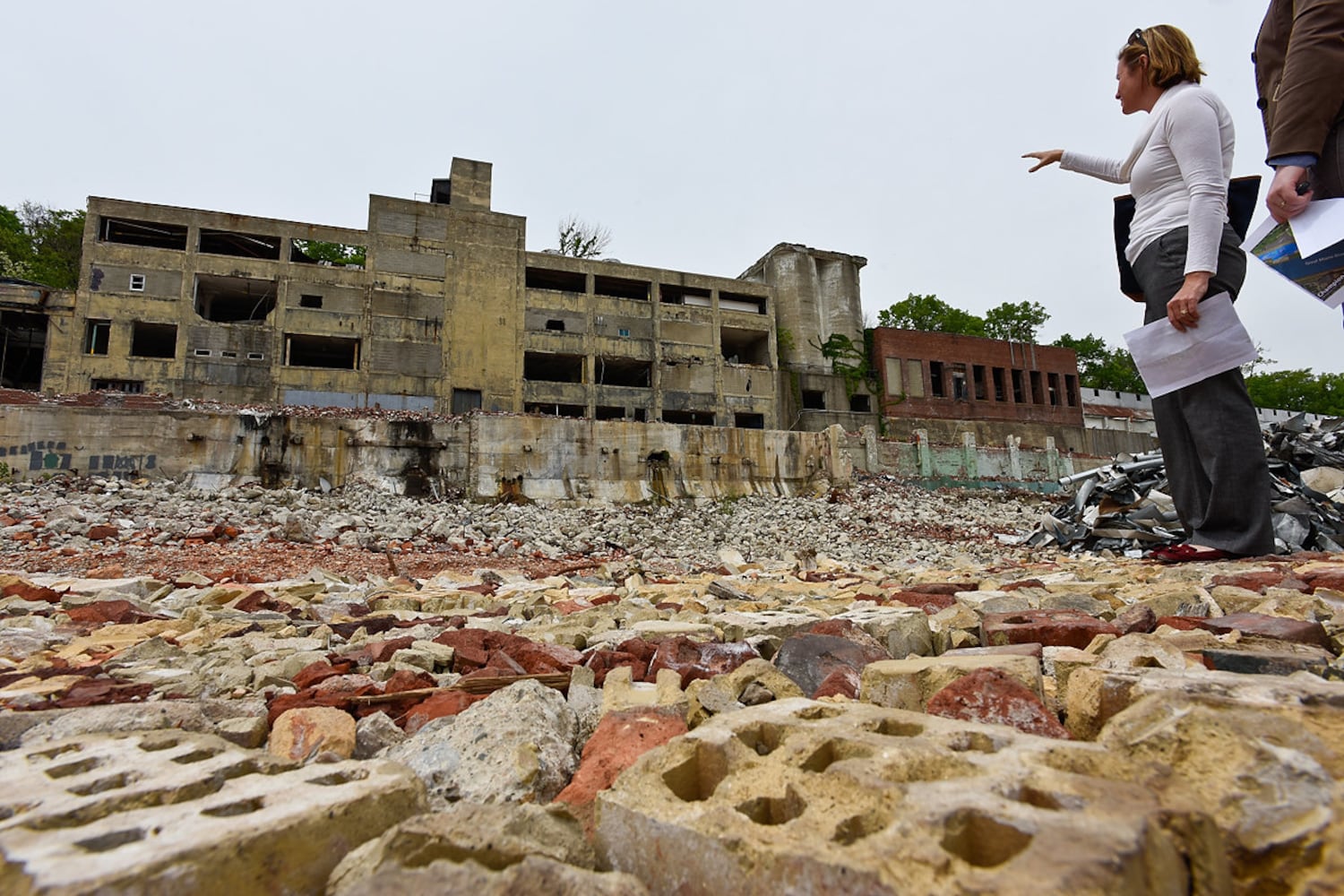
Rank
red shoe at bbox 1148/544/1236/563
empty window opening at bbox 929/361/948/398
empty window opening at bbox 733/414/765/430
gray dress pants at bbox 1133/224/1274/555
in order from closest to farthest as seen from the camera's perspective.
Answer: gray dress pants at bbox 1133/224/1274/555 → red shoe at bbox 1148/544/1236/563 → empty window opening at bbox 733/414/765/430 → empty window opening at bbox 929/361/948/398

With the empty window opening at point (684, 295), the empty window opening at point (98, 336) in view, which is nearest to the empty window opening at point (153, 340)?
the empty window opening at point (98, 336)

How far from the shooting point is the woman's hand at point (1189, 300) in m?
2.94

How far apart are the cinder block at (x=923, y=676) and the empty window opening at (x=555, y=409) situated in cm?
2583

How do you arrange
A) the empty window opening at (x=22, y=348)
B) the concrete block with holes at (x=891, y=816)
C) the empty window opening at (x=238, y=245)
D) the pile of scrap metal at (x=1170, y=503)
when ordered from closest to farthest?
the concrete block with holes at (x=891, y=816) < the pile of scrap metal at (x=1170, y=503) < the empty window opening at (x=22, y=348) < the empty window opening at (x=238, y=245)

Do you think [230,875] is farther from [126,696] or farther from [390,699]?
[126,696]

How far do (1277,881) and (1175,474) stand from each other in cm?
354

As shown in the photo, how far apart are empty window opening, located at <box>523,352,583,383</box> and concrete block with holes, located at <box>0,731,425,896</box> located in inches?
1068

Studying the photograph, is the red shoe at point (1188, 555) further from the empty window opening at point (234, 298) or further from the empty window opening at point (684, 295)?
the empty window opening at point (234, 298)

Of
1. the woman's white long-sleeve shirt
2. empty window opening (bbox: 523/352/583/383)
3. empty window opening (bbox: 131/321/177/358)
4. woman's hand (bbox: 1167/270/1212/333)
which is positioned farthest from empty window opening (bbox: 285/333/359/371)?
woman's hand (bbox: 1167/270/1212/333)

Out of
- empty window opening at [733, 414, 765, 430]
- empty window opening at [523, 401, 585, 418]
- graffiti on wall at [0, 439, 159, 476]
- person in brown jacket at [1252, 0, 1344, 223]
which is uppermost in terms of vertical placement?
empty window opening at [523, 401, 585, 418]

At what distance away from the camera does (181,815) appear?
0.92 m

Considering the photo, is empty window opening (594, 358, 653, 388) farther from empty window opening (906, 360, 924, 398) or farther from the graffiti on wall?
the graffiti on wall

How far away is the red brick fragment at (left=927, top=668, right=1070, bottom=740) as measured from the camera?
118cm

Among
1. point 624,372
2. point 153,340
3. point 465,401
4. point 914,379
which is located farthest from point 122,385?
point 914,379
